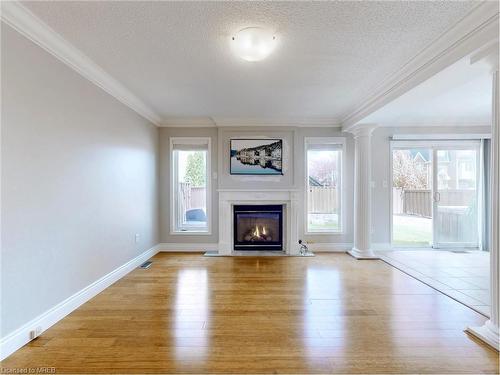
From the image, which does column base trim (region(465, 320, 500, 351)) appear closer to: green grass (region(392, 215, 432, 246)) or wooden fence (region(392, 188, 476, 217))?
wooden fence (region(392, 188, 476, 217))

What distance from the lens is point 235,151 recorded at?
4.93 metres

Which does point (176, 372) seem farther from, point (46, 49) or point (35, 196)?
point (46, 49)

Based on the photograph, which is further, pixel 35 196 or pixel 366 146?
pixel 366 146

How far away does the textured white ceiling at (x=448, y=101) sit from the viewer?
247 centimetres

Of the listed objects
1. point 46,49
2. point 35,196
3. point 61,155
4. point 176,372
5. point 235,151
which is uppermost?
point 46,49

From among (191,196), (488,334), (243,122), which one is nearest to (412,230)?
(488,334)

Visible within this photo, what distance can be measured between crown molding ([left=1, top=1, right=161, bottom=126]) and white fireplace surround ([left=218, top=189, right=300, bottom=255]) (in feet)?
7.55

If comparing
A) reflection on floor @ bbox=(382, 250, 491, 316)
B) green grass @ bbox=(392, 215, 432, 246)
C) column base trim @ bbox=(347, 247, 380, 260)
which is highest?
green grass @ bbox=(392, 215, 432, 246)

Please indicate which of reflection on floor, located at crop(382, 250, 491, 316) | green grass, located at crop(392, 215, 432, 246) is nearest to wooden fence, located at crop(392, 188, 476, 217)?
green grass, located at crop(392, 215, 432, 246)

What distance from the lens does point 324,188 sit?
5160mm

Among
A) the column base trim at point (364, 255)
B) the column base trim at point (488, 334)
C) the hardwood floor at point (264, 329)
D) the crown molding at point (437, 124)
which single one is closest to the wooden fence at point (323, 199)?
the column base trim at point (364, 255)

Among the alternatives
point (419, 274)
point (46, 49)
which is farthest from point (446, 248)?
point (46, 49)

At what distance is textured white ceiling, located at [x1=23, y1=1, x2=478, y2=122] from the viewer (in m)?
1.90

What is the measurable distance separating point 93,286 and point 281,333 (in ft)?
7.01
